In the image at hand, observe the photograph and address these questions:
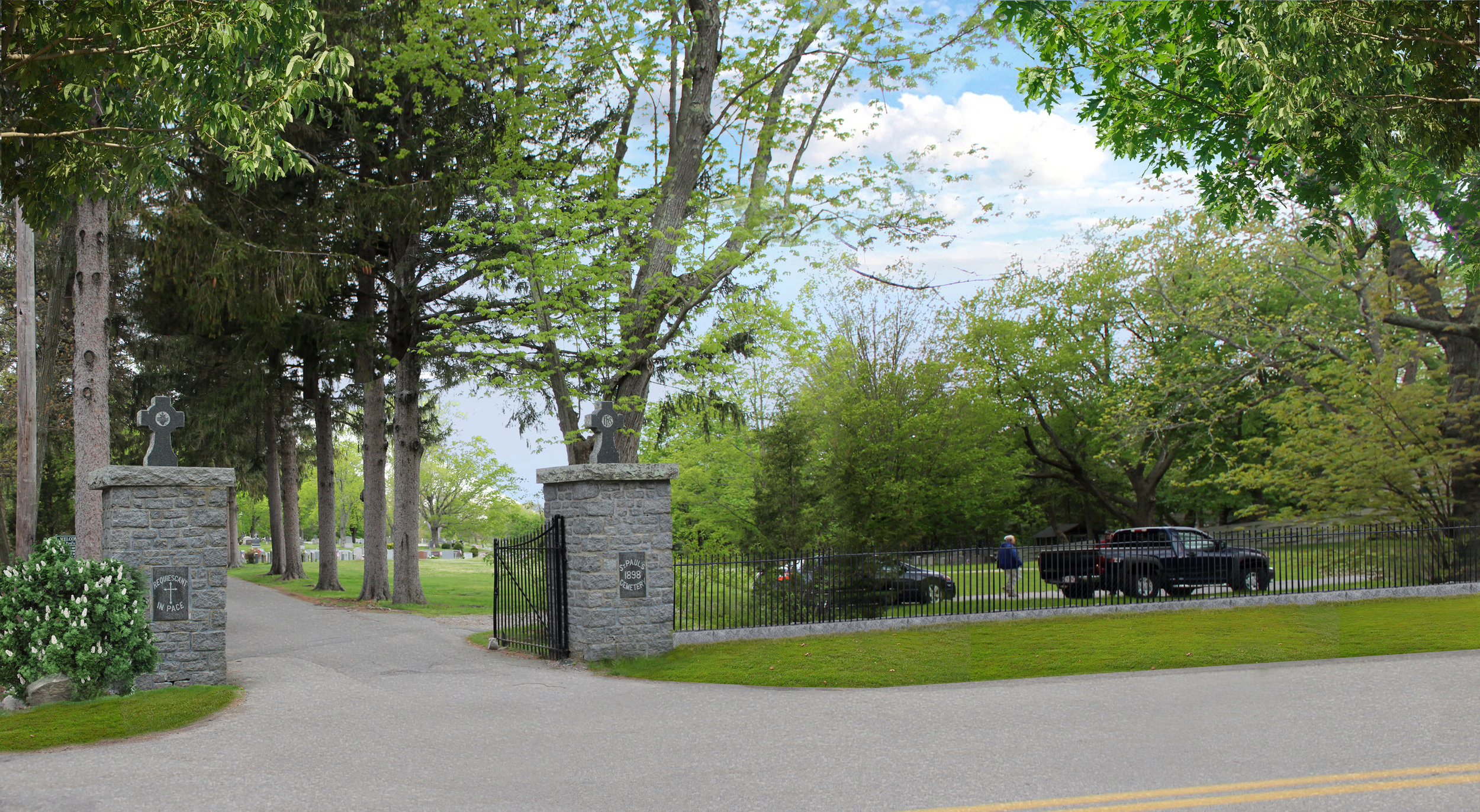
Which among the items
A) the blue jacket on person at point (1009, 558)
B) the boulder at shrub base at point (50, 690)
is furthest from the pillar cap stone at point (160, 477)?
the blue jacket on person at point (1009, 558)

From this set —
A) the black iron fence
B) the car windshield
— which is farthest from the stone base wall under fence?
the car windshield

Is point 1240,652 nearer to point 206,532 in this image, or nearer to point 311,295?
point 206,532

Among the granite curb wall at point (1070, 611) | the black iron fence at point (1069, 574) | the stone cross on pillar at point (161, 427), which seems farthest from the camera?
the black iron fence at point (1069, 574)

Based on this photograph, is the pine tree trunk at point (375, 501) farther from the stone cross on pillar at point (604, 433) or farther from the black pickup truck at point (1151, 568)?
the black pickup truck at point (1151, 568)

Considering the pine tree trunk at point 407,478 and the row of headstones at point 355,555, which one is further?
the row of headstones at point 355,555

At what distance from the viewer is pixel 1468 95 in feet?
34.8

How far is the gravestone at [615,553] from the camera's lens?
12.5m

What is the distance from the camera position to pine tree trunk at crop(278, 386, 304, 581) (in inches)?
1282

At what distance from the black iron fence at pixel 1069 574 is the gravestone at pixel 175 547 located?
5.74 m

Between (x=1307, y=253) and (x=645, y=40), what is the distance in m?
19.2

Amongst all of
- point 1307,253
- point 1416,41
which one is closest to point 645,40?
point 1416,41

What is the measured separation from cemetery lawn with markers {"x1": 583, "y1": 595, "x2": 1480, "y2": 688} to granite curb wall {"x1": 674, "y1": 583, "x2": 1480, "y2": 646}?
211 millimetres

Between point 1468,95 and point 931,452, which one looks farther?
point 931,452

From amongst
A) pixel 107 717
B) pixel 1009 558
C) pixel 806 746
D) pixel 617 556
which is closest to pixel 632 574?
pixel 617 556
